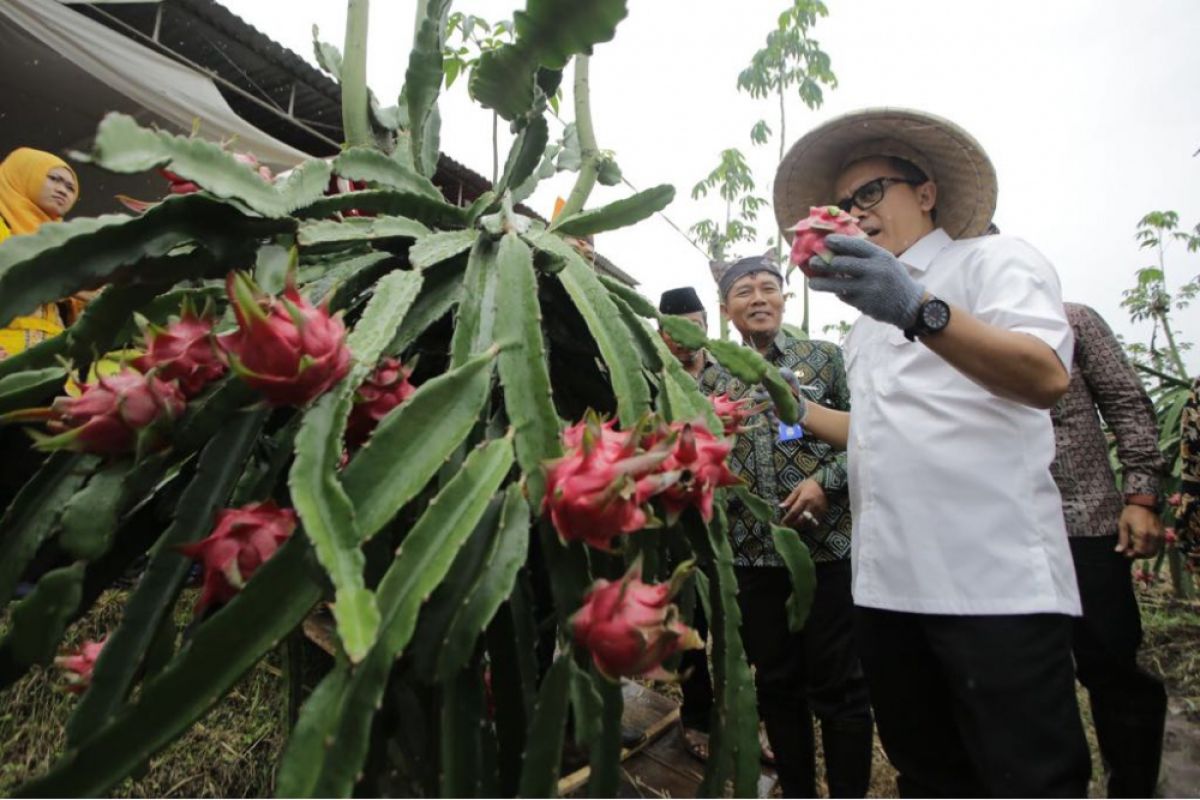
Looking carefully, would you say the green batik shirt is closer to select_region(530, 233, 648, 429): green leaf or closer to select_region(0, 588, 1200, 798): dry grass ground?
select_region(530, 233, 648, 429): green leaf

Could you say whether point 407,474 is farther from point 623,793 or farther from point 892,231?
point 623,793

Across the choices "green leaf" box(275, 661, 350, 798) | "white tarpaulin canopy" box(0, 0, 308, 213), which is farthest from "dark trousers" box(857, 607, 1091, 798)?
"white tarpaulin canopy" box(0, 0, 308, 213)

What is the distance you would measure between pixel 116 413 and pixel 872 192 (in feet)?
4.10

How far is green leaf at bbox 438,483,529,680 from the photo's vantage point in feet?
1.60

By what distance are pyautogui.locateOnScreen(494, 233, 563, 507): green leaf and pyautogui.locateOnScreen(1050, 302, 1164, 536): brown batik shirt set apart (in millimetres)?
1527

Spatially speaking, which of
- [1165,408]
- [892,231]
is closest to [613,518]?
[892,231]

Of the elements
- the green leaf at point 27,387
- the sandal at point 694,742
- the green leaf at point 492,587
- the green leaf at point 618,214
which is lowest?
the sandal at point 694,742

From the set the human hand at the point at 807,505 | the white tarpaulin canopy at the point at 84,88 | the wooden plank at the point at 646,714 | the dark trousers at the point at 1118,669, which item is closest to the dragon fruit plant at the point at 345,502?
the human hand at the point at 807,505

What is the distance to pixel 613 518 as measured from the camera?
50cm

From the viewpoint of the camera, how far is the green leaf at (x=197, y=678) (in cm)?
46

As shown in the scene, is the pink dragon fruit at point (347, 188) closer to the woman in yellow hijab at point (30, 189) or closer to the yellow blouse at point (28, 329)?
the yellow blouse at point (28, 329)

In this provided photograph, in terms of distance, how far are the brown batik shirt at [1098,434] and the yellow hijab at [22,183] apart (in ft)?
8.70

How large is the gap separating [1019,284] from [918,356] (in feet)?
0.61

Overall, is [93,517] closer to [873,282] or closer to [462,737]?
[462,737]
